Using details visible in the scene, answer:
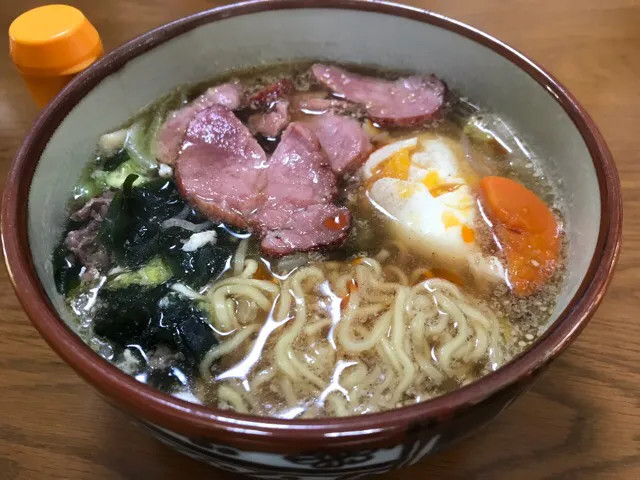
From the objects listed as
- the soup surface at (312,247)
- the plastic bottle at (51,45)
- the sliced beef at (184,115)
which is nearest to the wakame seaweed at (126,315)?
the soup surface at (312,247)

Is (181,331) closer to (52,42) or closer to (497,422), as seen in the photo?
(497,422)

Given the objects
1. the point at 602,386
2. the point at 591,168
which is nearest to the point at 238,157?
the point at 591,168

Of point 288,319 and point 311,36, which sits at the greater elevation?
point 311,36

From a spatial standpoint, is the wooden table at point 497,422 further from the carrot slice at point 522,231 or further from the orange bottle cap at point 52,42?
the orange bottle cap at point 52,42

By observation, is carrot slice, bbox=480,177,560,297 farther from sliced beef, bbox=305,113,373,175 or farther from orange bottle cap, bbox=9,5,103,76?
orange bottle cap, bbox=9,5,103,76

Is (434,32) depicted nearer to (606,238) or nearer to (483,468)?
(606,238)

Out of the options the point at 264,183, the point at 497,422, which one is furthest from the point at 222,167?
the point at 497,422
